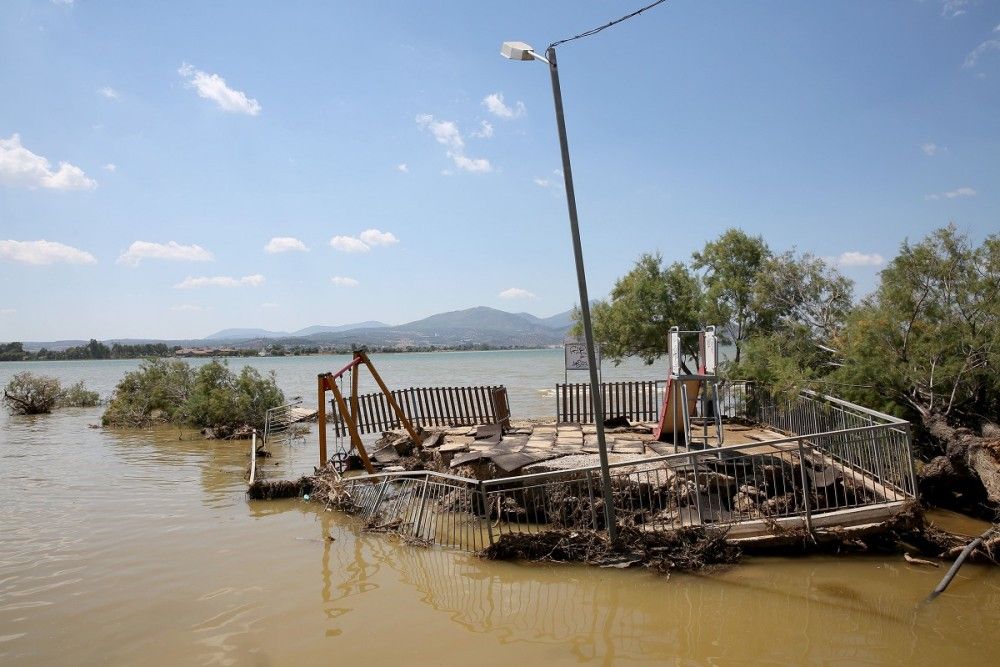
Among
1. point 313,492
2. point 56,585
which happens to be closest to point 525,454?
point 313,492

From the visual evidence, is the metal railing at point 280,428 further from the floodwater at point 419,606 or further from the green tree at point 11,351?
the green tree at point 11,351

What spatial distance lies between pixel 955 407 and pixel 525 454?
26.4ft

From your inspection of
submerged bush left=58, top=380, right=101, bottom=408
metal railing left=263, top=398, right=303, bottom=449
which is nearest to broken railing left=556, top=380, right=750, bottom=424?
metal railing left=263, top=398, right=303, bottom=449

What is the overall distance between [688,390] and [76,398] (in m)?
36.1

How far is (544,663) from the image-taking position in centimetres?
564

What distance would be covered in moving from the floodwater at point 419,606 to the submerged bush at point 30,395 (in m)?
25.0

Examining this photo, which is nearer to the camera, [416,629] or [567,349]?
[416,629]

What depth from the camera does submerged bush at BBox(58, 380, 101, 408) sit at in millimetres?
33750

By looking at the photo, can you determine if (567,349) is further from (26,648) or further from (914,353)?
(26,648)

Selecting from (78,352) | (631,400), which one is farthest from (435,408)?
(78,352)

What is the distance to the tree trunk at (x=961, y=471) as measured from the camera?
30.2 feet

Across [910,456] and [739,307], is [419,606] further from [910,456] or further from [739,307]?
[739,307]

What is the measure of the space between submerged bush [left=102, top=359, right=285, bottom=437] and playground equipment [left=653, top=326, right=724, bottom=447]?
51.0 ft

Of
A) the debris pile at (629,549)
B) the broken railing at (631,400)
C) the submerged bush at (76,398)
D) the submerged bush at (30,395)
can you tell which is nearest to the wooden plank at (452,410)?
the broken railing at (631,400)
